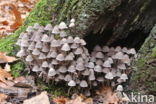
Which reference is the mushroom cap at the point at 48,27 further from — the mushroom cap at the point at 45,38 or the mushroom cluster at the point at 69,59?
the mushroom cap at the point at 45,38

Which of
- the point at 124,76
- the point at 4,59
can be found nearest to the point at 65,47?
the point at 124,76

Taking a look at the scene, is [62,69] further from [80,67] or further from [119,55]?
[119,55]

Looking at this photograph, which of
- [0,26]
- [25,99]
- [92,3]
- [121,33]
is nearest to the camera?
[25,99]

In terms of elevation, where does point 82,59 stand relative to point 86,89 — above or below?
above

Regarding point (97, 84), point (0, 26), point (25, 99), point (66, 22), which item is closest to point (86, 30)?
point (66, 22)

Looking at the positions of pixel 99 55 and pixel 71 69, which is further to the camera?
pixel 99 55

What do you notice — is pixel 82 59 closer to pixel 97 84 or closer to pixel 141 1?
pixel 97 84
